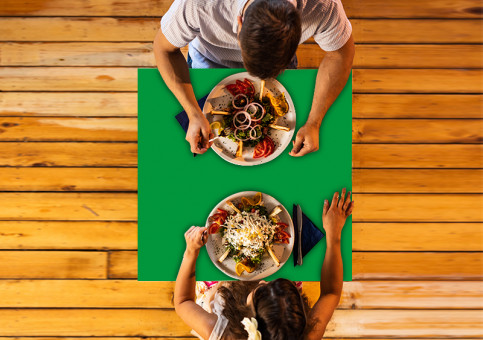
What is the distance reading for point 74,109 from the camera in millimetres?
2410

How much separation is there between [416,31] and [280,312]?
7.02 feet

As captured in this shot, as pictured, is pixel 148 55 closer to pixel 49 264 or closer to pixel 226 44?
pixel 226 44

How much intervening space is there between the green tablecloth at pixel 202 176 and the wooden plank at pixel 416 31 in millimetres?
1122

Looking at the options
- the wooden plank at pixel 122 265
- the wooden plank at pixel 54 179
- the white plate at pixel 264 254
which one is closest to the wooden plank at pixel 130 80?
the wooden plank at pixel 54 179

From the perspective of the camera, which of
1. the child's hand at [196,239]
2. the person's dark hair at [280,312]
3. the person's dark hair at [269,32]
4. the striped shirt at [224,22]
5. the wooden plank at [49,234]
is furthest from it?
the wooden plank at [49,234]

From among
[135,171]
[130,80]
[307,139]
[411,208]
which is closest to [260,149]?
[307,139]

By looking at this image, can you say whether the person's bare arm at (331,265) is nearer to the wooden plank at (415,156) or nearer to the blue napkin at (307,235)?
the blue napkin at (307,235)

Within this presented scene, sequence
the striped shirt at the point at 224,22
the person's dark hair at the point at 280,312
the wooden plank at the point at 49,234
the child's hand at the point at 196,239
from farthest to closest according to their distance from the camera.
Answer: the wooden plank at the point at 49,234, the child's hand at the point at 196,239, the striped shirt at the point at 224,22, the person's dark hair at the point at 280,312

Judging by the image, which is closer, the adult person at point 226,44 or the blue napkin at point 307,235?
the adult person at point 226,44

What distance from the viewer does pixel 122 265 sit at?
2.41m

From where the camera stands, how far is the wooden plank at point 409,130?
2445 mm

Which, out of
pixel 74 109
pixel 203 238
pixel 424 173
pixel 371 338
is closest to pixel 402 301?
pixel 371 338

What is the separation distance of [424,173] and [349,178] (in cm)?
115

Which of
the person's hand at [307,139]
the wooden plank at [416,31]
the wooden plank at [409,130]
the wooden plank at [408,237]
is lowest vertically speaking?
the wooden plank at [408,237]
